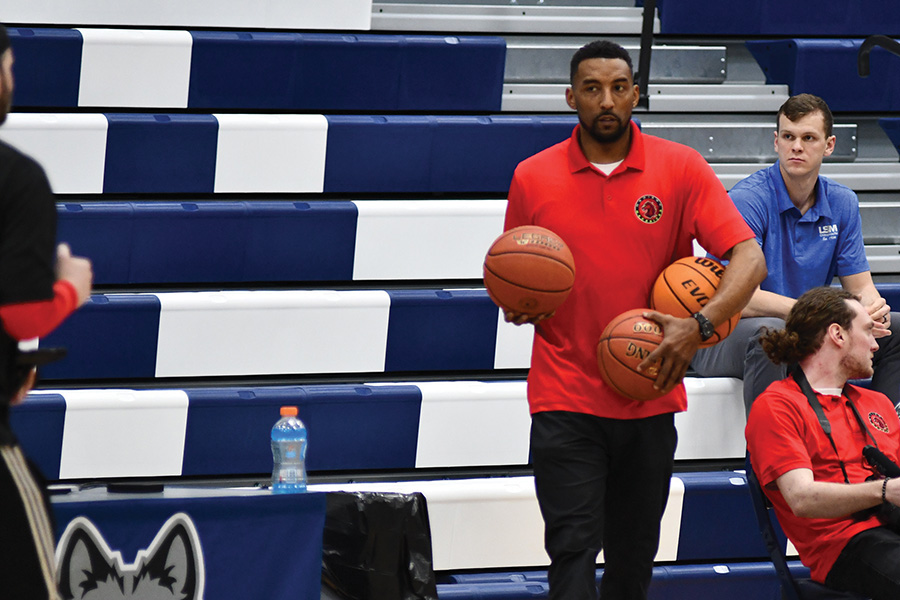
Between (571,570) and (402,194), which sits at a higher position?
(402,194)

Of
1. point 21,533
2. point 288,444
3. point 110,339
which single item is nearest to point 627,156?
point 288,444

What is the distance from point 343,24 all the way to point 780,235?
1977mm

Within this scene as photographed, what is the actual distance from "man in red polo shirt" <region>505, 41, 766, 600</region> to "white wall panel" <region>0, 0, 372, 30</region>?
2188 mm

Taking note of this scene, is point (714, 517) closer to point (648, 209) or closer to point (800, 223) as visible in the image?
point (800, 223)

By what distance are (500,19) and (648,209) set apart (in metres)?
2.53

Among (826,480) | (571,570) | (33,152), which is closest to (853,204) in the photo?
(826,480)

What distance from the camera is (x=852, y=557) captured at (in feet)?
11.2

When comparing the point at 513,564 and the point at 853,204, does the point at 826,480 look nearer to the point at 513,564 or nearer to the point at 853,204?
the point at 513,564

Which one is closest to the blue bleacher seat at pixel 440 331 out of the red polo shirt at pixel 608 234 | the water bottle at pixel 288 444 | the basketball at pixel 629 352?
the water bottle at pixel 288 444

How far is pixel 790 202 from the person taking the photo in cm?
443

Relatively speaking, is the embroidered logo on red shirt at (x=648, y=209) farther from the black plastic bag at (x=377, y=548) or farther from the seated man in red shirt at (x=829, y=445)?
the black plastic bag at (x=377, y=548)

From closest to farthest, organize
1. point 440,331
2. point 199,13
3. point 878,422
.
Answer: point 878,422, point 440,331, point 199,13

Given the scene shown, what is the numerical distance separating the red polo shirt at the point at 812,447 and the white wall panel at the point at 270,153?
78.9 inches

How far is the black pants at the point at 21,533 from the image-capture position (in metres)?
2.13
